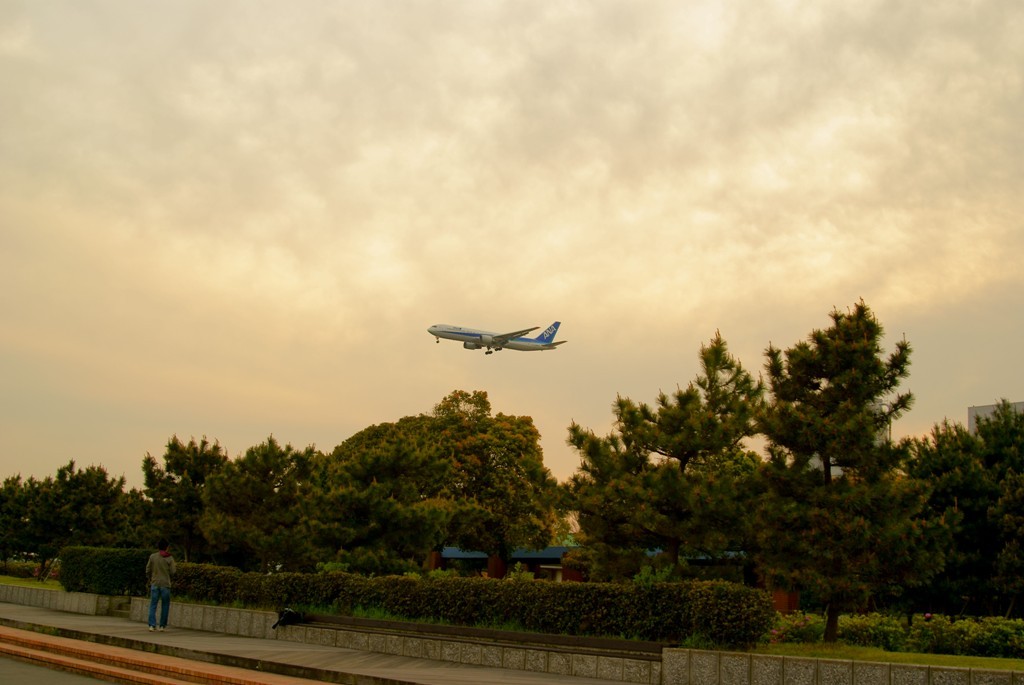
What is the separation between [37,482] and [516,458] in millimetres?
24721

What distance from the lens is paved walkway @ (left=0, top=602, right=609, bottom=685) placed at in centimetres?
1320

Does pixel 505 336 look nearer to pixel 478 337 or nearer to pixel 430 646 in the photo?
pixel 478 337

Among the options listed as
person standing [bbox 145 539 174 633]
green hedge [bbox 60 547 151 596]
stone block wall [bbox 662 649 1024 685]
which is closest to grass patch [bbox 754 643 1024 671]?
stone block wall [bbox 662 649 1024 685]

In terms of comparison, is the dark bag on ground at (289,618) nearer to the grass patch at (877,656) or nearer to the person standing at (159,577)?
the person standing at (159,577)

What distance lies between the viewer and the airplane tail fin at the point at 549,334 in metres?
86.5

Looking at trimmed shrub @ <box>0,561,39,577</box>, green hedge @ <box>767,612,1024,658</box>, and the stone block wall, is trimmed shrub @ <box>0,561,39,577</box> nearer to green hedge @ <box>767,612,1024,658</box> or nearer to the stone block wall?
green hedge @ <box>767,612,1024,658</box>

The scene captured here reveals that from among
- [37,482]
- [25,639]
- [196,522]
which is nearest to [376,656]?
[25,639]

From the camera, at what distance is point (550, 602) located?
51.7 feet

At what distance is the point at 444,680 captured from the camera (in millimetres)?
12852

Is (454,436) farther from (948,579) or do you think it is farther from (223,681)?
(223,681)

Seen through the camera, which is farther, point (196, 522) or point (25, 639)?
point (196, 522)

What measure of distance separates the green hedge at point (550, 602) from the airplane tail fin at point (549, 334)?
215 ft

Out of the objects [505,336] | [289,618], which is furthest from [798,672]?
[505,336]

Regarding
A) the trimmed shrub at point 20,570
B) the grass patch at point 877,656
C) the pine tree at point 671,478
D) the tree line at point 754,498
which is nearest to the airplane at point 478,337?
the trimmed shrub at point 20,570
